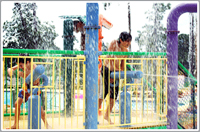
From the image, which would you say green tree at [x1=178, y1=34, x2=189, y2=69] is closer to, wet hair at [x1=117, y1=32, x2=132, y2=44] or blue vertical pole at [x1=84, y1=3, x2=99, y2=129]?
wet hair at [x1=117, y1=32, x2=132, y2=44]

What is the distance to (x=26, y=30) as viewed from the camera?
16.5 m

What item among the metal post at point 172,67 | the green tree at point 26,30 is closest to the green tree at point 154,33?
the green tree at point 26,30

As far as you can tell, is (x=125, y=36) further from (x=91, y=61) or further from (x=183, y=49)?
(x=183, y=49)

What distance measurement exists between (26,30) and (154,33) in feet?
37.8

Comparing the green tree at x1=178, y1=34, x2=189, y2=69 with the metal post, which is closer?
the metal post

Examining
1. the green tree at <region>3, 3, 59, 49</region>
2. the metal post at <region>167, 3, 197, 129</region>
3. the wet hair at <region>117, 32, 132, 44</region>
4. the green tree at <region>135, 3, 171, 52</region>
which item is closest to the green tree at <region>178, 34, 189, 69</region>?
the green tree at <region>135, 3, 171, 52</region>

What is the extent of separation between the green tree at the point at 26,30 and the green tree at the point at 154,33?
8.52 metres

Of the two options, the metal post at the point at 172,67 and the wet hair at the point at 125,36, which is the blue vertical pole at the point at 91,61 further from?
the metal post at the point at 172,67

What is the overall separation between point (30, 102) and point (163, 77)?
10.0 ft

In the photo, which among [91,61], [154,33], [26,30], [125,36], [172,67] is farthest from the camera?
[154,33]

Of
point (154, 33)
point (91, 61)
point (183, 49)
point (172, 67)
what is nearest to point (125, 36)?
point (91, 61)

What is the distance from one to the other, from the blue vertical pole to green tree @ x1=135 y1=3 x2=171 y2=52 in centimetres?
1629

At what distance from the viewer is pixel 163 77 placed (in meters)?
4.99

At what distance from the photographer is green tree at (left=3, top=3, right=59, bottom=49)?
16141 mm
